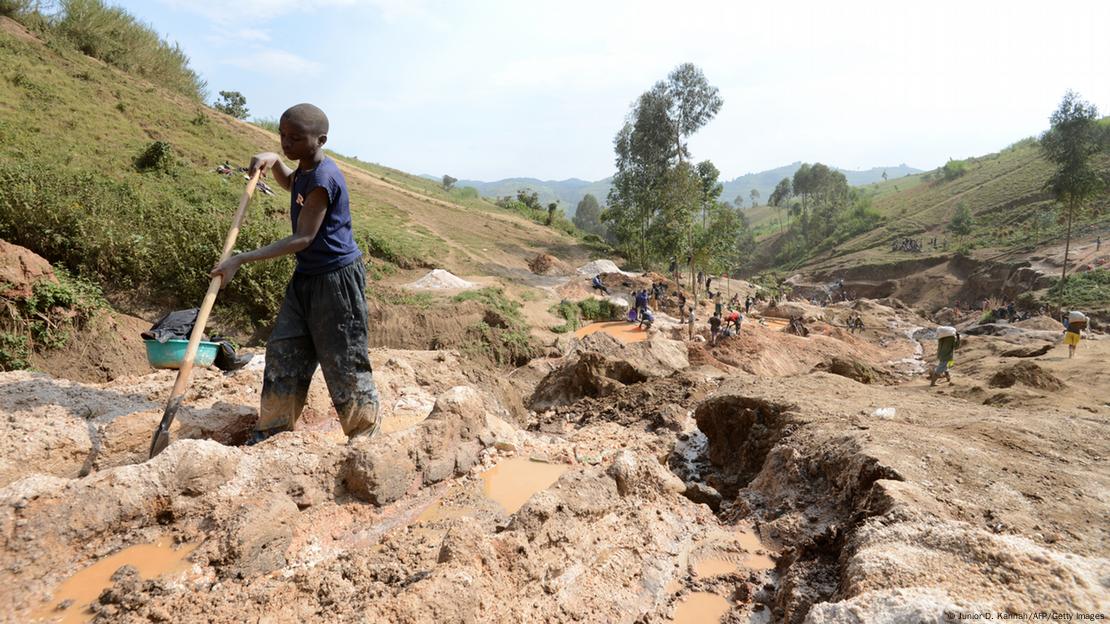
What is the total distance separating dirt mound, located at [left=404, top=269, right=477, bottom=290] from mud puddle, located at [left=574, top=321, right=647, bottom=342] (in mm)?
3409

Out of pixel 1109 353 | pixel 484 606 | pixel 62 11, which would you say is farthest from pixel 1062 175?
pixel 62 11

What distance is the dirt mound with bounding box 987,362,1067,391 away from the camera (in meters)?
8.45

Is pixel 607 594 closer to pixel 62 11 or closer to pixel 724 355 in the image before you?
pixel 724 355

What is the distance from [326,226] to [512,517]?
6.04 feet

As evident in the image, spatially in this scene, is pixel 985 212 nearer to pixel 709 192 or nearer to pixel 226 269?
pixel 709 192

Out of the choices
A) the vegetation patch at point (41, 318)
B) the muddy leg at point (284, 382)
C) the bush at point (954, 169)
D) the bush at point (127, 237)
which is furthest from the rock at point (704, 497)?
the bush at point (954, 169)

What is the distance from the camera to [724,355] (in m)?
12.0

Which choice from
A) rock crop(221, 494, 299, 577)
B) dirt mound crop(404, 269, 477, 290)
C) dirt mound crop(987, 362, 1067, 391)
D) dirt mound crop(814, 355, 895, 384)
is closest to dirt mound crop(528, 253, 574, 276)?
dirt mound crop(404, 269, 477, 290)

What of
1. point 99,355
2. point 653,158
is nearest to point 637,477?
point 99,355

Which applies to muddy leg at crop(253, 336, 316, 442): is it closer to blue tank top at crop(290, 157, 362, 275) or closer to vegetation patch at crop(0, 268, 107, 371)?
blue tank top at crop(290, 157, 362, 275)

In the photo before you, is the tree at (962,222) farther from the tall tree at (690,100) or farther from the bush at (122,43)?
the bush at (122,43)

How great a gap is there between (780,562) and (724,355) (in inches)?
392

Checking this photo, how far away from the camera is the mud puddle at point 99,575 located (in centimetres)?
180

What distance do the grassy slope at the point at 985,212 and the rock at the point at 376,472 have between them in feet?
134
